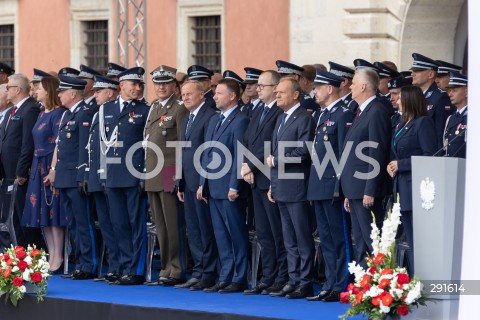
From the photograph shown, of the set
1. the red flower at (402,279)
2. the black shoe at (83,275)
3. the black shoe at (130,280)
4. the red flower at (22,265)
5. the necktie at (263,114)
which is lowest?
the black shoe at (83,275)

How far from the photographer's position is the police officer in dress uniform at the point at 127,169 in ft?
43.5

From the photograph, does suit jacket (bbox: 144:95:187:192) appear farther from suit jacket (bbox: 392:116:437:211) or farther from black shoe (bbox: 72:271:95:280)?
suit jacket (bbox: 392:116:437:211)

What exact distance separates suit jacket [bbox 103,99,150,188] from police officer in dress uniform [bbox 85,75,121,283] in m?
0.17

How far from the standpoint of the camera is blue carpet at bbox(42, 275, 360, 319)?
36.9 ft

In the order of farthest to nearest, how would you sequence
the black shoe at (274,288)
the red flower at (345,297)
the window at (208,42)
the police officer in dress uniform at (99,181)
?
the window at (208,42) → the police officer in dress uniform at (99,181) → the black shoe at (274,288) → the red flower at (345,297)

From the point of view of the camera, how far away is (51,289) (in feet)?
42.5

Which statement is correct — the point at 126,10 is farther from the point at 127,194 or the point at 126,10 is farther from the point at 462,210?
the point at 462,210

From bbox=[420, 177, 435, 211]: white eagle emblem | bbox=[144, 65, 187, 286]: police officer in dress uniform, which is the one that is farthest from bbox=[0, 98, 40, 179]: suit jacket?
bbox=[420, 177, 435, 211]: white eagle emblem

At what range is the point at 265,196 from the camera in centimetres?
1240

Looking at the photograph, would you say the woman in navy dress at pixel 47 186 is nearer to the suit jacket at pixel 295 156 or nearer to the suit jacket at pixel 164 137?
the suit jacket at pixel 164 137

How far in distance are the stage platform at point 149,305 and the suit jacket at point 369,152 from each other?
3.18ft

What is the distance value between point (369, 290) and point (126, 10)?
34.6 ft

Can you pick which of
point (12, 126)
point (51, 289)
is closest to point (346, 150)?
point (51, 289)

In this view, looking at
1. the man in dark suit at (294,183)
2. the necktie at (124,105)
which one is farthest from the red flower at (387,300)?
the necktie at (124,105)
